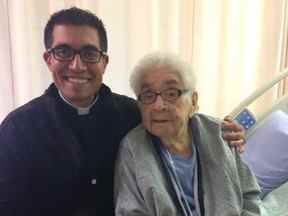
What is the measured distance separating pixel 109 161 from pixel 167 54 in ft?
1.52

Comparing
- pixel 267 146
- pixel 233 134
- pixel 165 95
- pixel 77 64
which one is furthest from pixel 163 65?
pixel 267 146

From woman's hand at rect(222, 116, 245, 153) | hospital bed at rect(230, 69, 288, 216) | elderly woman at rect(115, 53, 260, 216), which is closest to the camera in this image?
elderly woman at rect(115, 53, 260, 216)

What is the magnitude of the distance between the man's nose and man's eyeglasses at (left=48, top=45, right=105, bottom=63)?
11 mm

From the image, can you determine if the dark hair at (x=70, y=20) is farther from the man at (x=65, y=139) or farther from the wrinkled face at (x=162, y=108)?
the wrinkled face at (x=162, y=108)

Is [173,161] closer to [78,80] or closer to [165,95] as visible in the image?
[165,95]

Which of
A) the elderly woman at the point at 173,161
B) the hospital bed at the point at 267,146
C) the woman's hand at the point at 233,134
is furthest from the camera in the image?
the hospital bed at the point at 267,146

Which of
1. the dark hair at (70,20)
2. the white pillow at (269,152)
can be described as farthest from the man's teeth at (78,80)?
the white pillow at (269,152)

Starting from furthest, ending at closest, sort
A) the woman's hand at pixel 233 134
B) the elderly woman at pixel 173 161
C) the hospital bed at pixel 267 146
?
the hospital bed at pixel 267 146
the woman's hand at pixel 233 134
the elderly woman at pixel 173 161

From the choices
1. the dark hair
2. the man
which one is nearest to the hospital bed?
the man

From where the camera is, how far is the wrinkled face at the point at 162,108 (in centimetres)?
142

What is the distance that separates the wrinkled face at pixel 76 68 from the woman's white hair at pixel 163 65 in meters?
0.14

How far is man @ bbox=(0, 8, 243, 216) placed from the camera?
1.39 metres

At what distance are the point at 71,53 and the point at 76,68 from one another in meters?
0.06

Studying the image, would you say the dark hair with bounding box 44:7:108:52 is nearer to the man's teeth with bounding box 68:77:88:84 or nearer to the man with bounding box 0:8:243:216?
the man with bounding box 0:8:243:216
